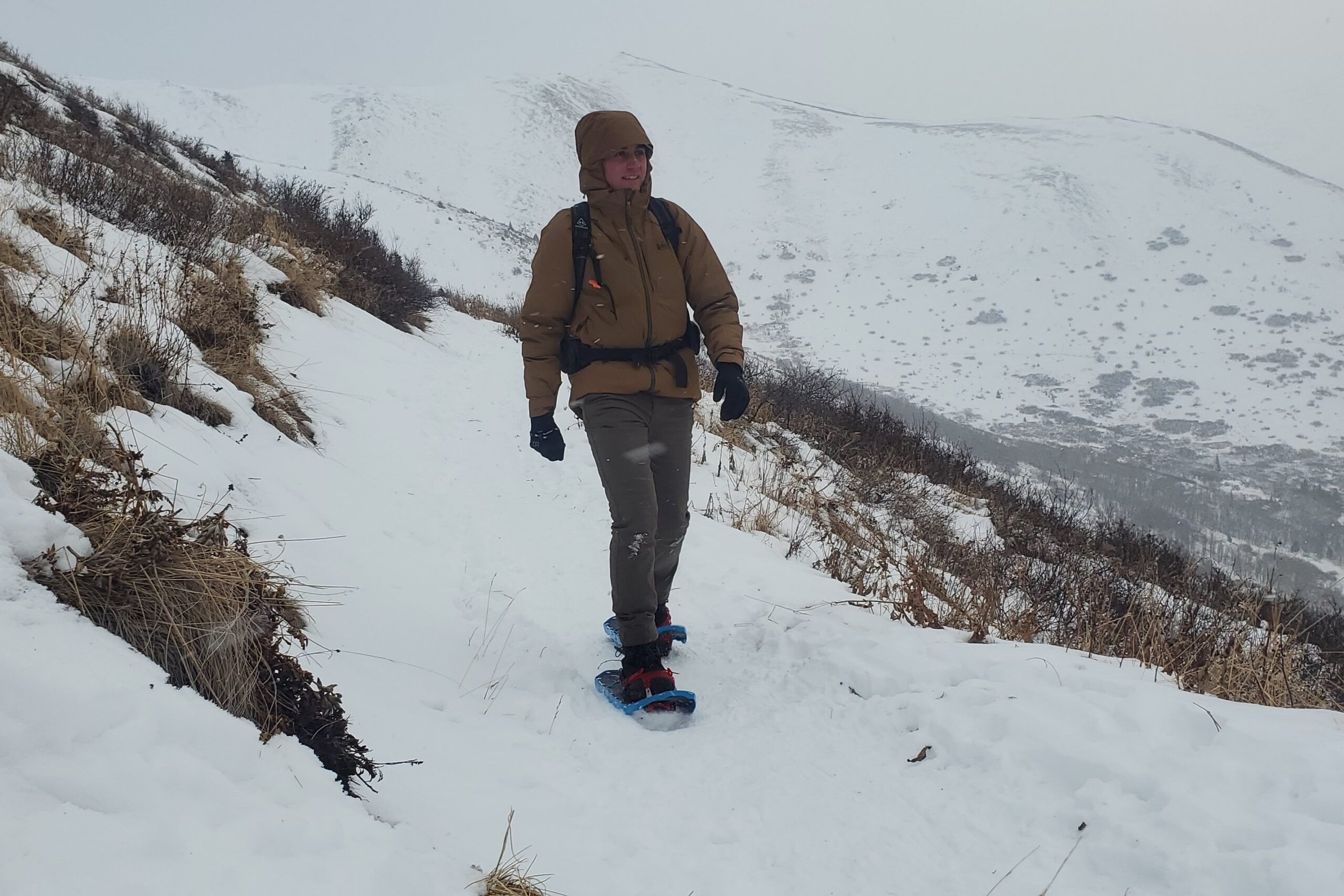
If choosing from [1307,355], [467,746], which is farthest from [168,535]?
[1307,355]

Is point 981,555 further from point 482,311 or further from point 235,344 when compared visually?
point 482,311

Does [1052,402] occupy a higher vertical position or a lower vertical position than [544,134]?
lower

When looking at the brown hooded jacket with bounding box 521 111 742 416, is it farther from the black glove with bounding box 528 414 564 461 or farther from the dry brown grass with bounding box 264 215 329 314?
the dry brown grass with bounding box 264 215 329 314

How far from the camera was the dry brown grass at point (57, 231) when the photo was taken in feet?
13.9

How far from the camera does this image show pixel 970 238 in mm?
50531

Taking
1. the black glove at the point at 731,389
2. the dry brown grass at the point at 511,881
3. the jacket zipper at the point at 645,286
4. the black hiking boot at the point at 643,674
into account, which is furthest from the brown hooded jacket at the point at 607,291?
the dry brown grass at the point at 511,881

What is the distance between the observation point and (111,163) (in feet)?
24.0

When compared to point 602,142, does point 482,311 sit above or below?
below

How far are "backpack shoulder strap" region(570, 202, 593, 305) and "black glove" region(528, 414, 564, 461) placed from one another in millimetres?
509

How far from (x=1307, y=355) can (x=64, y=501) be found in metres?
54.4

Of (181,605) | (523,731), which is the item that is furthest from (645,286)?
(181,605)

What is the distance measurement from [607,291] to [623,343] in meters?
0.21

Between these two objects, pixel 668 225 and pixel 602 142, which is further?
pixel 668 225

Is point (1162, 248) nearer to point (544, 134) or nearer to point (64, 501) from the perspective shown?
point (544, 134)
